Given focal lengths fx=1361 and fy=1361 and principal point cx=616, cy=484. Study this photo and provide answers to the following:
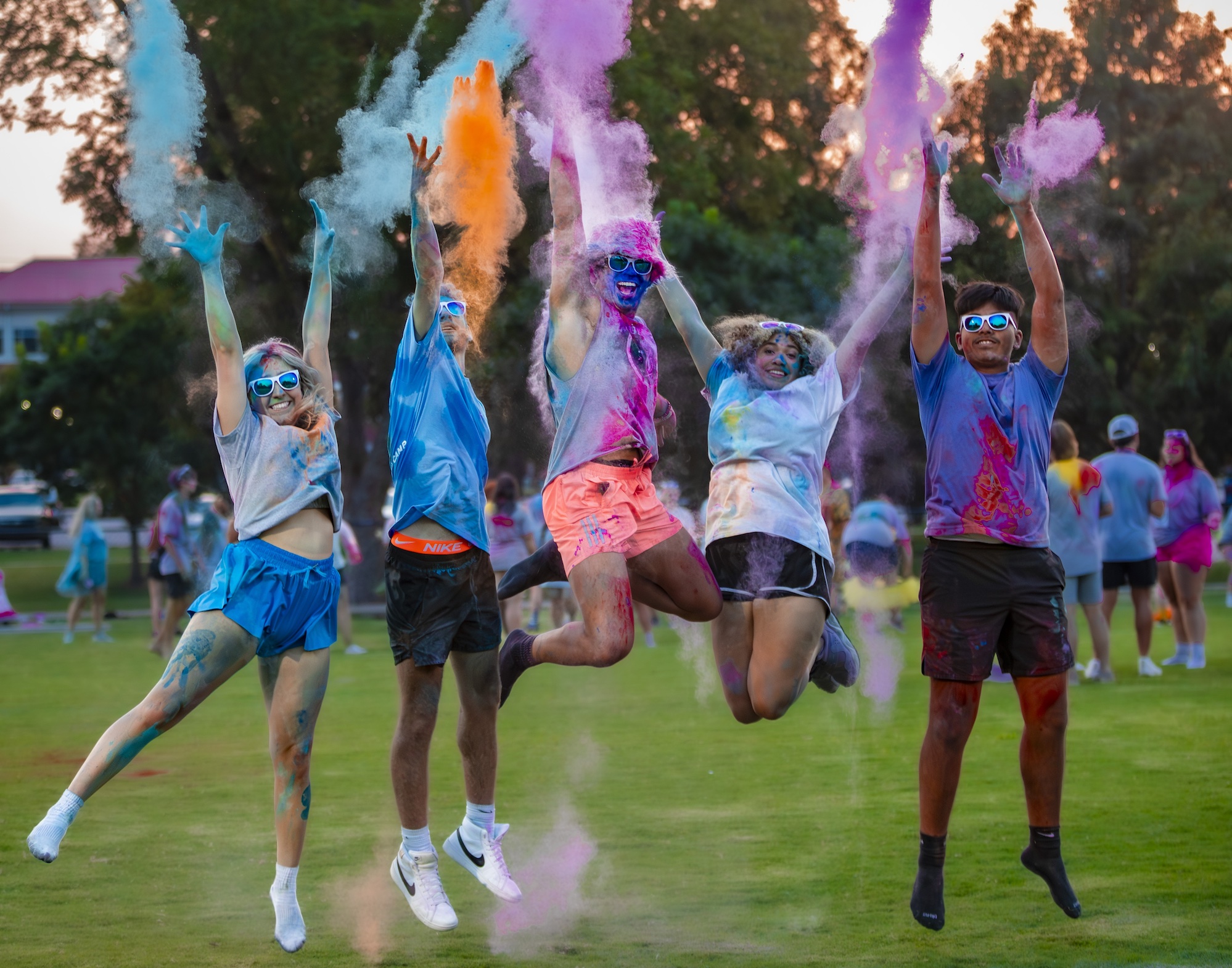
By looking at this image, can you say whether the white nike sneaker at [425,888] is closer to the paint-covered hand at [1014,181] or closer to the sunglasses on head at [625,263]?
the sunglasses on head at [625,263]

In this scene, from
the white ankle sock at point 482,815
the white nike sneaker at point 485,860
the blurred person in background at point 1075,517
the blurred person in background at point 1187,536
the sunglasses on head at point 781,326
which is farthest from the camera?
the blurred person in background at point 1187,536

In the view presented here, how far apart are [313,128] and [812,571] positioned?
9493 millimetres

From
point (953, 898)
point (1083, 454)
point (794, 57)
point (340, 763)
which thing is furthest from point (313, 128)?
point (1083, 454)

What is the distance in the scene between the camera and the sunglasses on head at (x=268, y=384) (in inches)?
201

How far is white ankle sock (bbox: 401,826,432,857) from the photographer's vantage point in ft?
17.4

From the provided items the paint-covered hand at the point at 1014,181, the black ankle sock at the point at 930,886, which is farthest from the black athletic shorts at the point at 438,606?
the paint-covered hand at the point at 1014,181

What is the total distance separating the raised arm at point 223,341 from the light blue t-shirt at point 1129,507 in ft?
27.2

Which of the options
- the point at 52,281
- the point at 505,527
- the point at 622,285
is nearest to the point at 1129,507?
the point at 505,527

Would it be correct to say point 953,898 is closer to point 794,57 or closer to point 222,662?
point 222,662

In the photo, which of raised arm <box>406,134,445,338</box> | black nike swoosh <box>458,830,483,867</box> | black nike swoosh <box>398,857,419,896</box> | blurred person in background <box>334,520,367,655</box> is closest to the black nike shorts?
black nike swoosh <box>458,830,483,867</box>

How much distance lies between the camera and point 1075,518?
10.6 meters

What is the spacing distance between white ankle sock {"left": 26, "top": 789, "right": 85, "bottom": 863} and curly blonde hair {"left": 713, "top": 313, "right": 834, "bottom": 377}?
9.80 ft

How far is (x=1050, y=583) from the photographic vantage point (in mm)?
4984

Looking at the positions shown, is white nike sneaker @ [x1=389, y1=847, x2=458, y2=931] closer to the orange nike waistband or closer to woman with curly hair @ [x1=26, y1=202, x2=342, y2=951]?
woman with curly hair @ [x1=26, y1=202, x2=342, y2=951]
